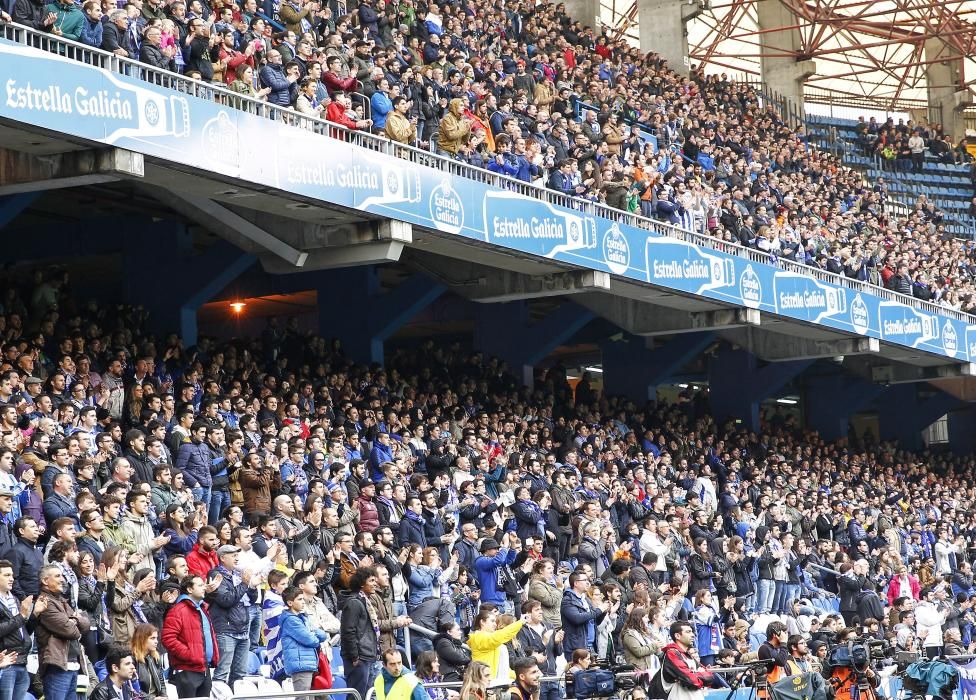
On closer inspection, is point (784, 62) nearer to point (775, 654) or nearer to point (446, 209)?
point (446, 209)

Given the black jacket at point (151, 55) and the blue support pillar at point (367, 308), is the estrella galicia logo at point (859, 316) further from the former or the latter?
the black jacket at point (151, 55)

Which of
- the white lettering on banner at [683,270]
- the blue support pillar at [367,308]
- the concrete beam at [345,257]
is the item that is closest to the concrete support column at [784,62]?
the white lettering on banner at [683,270]

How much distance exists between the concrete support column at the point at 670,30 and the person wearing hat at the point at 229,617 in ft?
94.1

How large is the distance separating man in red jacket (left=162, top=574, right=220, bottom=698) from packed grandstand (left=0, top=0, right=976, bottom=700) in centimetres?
2

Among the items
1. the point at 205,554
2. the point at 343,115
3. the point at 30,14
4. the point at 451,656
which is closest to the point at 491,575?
the point at 451,656

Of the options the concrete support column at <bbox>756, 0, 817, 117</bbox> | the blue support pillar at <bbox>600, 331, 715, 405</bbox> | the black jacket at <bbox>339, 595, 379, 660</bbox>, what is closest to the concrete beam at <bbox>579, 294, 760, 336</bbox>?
the blue support pillar at <bbox>600, 331, 715, 405</bbox>

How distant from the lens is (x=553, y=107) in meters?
25.6

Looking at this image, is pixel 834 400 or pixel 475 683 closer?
pixel 475 683

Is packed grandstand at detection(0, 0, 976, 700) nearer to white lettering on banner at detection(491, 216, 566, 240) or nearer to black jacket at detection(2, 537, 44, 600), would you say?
black jacket at detection(2, 537, 44, 600)

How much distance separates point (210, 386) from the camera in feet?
53.9

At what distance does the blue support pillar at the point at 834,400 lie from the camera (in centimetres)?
3284

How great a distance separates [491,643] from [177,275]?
388 inches

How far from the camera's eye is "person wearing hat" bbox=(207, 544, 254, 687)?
11133 millimetres

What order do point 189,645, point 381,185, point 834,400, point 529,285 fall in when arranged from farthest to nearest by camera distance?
point 834,400 → point 529,285 → point 381,185 → point 189,645
